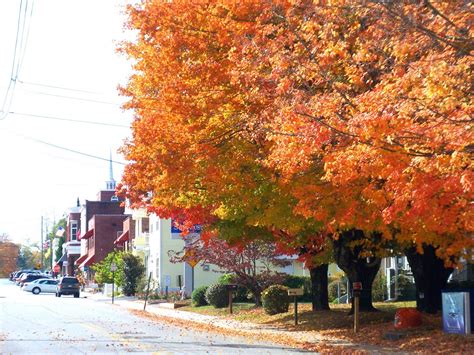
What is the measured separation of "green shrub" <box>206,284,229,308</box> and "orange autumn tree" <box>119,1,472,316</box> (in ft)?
47.1

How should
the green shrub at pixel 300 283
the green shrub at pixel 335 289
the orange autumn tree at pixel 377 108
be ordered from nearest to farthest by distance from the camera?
the orange autumn tree at pixel 377 108 → the green shrub at pixel 335 289 → the green shrub at pixel 300 283

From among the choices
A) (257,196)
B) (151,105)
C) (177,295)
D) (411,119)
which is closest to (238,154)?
(257,196)

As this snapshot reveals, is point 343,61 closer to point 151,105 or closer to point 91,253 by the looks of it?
point 151,105

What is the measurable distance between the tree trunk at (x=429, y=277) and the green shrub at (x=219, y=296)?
15119 mm

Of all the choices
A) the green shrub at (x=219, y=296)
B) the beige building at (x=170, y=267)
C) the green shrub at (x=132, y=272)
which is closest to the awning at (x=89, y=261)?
the beige building at (x=170, y=267)

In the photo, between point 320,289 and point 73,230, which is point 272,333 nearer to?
point 320,289

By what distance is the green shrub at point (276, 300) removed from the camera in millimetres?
30547

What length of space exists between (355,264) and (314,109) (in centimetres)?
1223

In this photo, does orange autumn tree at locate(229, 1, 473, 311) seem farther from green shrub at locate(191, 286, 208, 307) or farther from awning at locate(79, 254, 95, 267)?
awning at locate(79, 254, 95, 267)

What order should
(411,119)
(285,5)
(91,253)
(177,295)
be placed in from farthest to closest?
(91,253) < (177,295) < (285,5) < (411,119)

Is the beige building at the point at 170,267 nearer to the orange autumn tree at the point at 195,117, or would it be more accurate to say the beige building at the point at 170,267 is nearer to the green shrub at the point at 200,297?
the green shrub at the point at 200,297

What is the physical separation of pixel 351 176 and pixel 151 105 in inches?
333

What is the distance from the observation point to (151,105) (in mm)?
21328

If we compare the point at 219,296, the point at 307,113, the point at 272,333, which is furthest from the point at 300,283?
the point at 307,113
